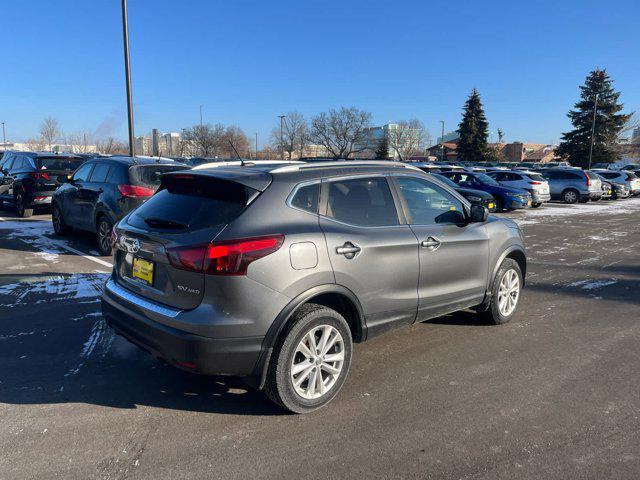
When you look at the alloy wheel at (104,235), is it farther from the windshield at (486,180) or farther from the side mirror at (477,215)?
the windshield at (486,180)

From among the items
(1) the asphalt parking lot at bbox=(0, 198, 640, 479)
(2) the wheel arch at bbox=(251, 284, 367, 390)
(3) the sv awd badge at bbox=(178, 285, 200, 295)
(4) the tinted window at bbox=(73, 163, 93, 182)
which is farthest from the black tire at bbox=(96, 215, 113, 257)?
(2) the wheel arch at bbox=(251, 284, 367, 390)

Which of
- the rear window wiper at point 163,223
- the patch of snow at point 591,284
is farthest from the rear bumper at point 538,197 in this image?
the rear window wiper at point 163,223

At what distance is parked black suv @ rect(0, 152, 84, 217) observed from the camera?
479 inches

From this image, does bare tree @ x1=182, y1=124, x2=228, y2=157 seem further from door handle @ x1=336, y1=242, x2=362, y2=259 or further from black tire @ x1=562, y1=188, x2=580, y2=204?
door handle @ x1=336, y1=242, x2=362, y2=259

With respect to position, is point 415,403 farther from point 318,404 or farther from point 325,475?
point 325,475

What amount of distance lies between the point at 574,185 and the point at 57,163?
22.2 metres

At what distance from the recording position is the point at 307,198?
354 centimetres

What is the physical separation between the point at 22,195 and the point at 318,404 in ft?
39.0

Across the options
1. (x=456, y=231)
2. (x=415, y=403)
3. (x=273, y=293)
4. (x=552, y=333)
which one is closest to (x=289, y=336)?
(x=273, y=293)

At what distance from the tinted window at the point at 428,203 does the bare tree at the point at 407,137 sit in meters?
72.3

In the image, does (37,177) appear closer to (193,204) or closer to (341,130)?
(193,204)

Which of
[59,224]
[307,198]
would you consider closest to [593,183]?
[59,224]

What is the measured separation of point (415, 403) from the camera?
11.7 feet

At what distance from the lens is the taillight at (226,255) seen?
3041mm
